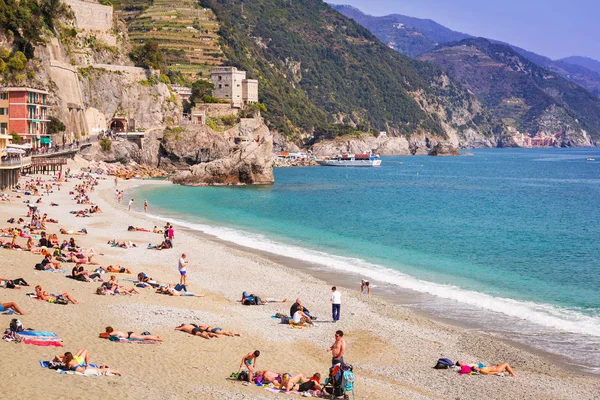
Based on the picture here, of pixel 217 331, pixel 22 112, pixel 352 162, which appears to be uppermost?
pixel 22 112

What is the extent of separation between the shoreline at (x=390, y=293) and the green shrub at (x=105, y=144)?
55439mm

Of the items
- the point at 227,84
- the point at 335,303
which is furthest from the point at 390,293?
the point at 227,84

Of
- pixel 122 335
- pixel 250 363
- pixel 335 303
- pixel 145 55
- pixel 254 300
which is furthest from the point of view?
pixel 145 55

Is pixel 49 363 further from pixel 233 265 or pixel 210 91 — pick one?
pixel 210 91

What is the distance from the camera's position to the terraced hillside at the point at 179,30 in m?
144

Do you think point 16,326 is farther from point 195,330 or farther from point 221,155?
point 221,155

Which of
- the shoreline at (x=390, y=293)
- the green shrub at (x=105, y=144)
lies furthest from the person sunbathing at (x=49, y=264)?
the green shrub at (x=105, y=144)

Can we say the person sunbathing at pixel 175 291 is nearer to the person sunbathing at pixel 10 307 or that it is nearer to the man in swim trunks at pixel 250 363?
the person sunbathing at pixel 10 307

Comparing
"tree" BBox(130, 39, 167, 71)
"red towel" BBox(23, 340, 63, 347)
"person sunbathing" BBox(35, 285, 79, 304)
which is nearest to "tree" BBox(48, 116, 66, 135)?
"tree" BBox(130, 39, 167, 71)

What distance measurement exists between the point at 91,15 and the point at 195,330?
96.0 meters

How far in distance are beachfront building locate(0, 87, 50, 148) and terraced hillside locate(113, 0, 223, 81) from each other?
6553 centimetres

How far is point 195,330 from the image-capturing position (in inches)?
705

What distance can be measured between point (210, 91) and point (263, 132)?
13.9 meters

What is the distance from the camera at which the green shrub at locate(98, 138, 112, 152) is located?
298ft
